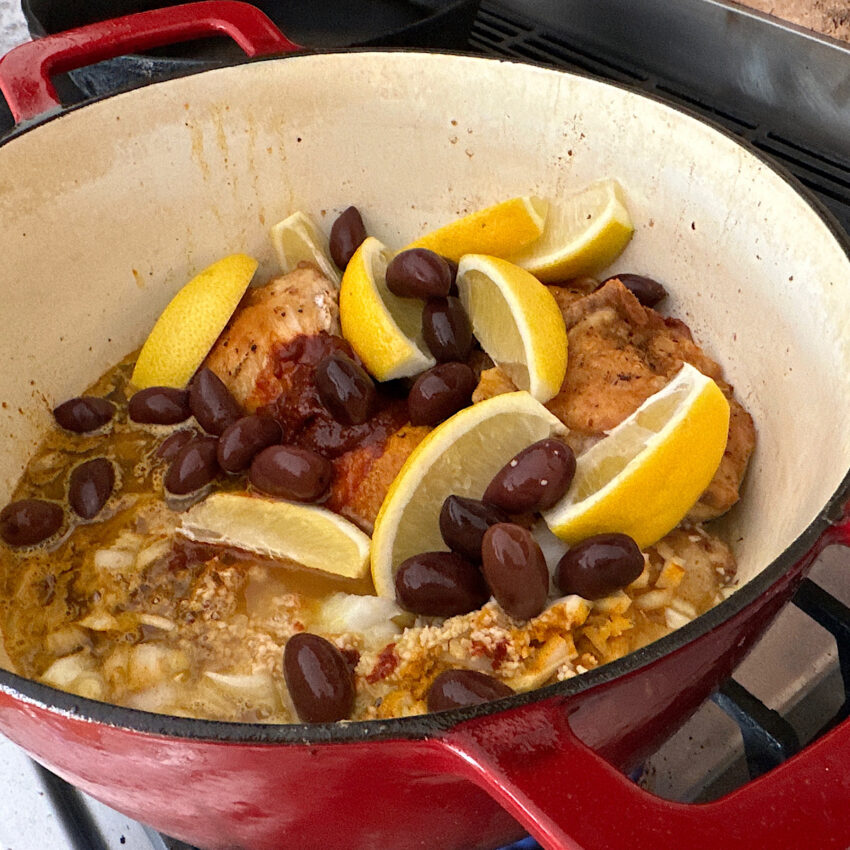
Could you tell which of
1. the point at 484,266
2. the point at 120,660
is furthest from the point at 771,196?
the point at 120,660

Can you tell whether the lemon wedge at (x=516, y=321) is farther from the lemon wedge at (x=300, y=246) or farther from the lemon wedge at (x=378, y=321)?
the lemon wedge at (x=300, y=246)

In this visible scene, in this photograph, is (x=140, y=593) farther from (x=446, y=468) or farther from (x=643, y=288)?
(x=643, y=288)

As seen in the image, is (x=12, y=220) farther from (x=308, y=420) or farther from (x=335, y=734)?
(x=335, y=734)

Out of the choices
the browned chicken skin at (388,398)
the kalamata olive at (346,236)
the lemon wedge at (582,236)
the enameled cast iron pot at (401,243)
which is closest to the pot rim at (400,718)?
the enameled cast iron pot at (401,243)

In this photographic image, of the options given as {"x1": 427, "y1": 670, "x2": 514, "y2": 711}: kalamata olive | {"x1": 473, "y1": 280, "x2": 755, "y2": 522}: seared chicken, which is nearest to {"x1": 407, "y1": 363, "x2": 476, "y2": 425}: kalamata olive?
{"x1": 473, "y1": 280, "x2": 755, "y2": 522}: seared chicken

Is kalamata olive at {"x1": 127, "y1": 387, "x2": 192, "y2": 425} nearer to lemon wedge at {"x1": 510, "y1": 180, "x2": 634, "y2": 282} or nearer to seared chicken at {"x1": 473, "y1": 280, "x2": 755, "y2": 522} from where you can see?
seared chicken at {"x1": 473, "y1": 280, "x2": 755, "y2": 522}

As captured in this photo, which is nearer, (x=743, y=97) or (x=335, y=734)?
(x=335, y=734)
